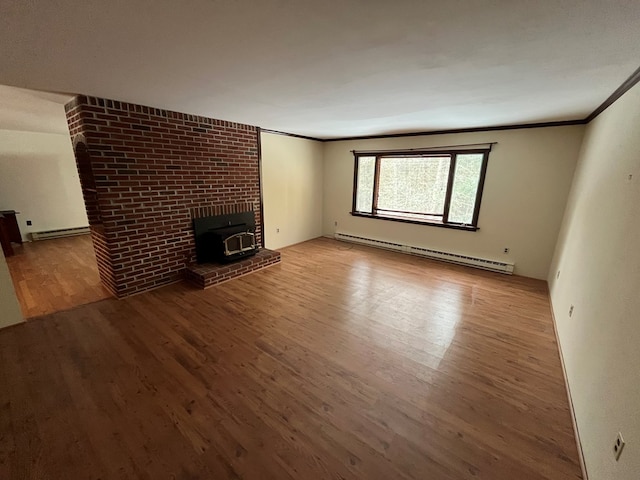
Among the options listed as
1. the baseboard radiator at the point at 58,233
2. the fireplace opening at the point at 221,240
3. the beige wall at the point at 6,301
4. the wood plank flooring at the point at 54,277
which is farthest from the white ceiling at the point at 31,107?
the baseboard radiator at the point at 58,233

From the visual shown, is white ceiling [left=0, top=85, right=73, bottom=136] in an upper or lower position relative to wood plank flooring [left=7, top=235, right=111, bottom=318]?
upper

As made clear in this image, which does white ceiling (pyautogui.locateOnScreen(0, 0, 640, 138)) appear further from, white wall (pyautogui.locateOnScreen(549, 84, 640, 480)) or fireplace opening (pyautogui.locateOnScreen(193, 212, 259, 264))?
fireplace opening (pyautogui.locateOnScreen(193, 212, 259, 264))

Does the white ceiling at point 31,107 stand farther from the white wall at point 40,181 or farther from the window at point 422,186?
the window at point 422,186

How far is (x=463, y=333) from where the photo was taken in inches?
99.4

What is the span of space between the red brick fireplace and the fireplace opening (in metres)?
0.13

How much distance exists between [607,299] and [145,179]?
14.0 ft

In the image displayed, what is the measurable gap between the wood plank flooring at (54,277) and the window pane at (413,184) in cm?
477

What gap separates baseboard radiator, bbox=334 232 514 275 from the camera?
4059mm

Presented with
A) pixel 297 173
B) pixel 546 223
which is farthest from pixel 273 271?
pixel 546 223

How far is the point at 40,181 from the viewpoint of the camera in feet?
17.6

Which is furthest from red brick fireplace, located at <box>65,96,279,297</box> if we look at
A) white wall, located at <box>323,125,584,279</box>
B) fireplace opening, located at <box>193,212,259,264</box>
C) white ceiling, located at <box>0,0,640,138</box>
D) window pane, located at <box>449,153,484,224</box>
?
window pane, located at <box>449,153,484,224</box>

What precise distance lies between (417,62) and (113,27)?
1.70 metres

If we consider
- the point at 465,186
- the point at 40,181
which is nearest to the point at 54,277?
the point at 40,181

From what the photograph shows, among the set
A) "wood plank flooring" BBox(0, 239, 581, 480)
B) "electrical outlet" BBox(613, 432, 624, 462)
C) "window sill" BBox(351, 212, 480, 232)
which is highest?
"window sill" BBox(351, 212, 480, 232)
